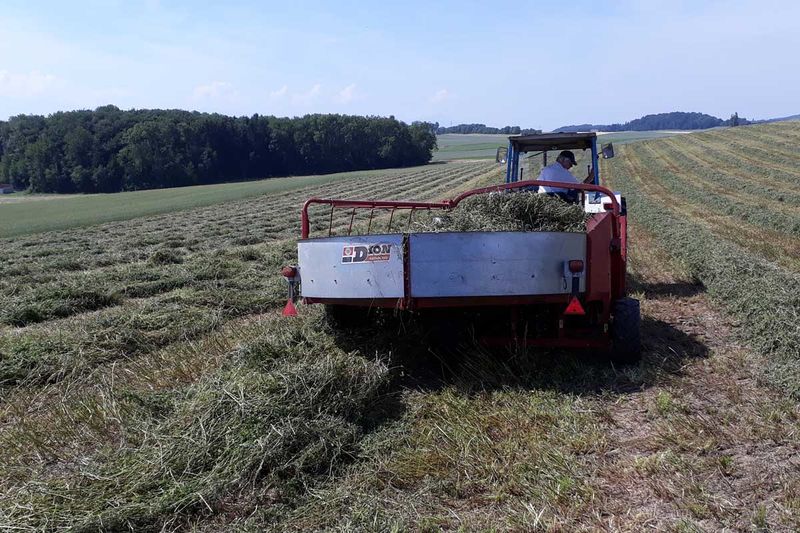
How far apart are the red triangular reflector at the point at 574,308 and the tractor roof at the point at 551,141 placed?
3.66 metres

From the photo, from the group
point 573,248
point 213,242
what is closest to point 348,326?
point 573,248

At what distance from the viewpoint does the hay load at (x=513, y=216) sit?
5.47m

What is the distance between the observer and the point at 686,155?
40.2 metres

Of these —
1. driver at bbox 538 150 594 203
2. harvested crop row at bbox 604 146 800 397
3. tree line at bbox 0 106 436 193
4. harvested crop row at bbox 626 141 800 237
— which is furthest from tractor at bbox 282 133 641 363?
tree line at bbox 0 106 436 193

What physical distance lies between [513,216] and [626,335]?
1357 millimetres

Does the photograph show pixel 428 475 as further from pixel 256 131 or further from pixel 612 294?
pixel 256 131

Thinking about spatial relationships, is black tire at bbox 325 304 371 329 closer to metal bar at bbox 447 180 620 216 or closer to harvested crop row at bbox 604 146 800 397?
metal bar at bbox 447 180 620 216

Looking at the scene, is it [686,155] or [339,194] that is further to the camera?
[686,155]

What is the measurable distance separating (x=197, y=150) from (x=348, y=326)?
6745 cm

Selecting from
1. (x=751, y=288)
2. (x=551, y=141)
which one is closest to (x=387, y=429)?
(x=751, y=288)

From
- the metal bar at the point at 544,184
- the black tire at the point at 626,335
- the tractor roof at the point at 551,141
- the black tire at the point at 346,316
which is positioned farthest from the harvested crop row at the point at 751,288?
the black tire at the point at 346,316

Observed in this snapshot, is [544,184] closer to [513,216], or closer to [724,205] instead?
[513,216]

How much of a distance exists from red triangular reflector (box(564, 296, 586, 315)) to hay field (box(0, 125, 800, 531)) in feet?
1.75

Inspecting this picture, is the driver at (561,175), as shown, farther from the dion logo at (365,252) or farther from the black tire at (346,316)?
the dion logo at (365,252)
